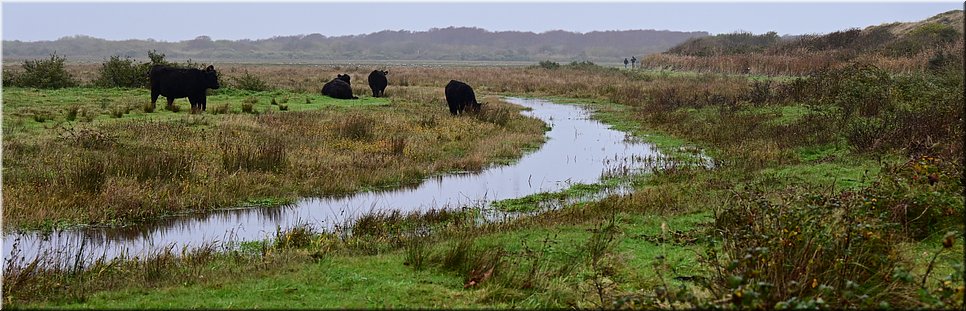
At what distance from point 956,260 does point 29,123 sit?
18.3 metres

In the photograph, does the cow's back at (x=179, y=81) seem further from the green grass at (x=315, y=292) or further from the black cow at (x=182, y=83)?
the green grass at (x=315, y=292)

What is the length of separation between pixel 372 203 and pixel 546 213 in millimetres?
3499

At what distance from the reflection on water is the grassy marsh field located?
52 cm

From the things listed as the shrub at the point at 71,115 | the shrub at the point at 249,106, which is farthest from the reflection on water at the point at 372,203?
the shrub at the point at 249,106

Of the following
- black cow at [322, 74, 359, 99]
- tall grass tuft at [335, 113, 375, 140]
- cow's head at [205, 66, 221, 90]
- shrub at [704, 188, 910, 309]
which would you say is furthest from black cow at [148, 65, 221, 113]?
shrub at [704, 188, 910, 309]

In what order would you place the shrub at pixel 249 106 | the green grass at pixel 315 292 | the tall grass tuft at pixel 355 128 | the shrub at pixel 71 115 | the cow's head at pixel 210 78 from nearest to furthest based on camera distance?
1. the green grass at pixel 315 292
2. the shrub at pixel 71 115
3. the tall grass tuft at pixel 355 128
4. the shrub at pixel 249 106
5. the cow's head at pixel 210 78

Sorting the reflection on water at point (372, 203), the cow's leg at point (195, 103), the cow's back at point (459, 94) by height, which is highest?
the cow's back at point (459, 94)

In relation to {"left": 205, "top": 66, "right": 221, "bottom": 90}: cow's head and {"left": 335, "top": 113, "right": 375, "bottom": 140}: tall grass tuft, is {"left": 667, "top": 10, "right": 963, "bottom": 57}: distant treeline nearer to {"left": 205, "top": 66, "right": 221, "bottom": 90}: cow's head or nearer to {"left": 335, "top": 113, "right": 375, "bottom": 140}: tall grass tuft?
{"left": 335, "top": 113, "right": 375, "bottom": 140}: tall grass tuft

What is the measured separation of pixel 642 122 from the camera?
82.5 ft

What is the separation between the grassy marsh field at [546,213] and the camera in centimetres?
626

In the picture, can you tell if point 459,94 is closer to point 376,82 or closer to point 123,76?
point 376,82

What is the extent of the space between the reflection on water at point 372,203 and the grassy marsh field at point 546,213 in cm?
52

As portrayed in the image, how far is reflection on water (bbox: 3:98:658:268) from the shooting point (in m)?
9.86

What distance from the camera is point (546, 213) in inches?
440
